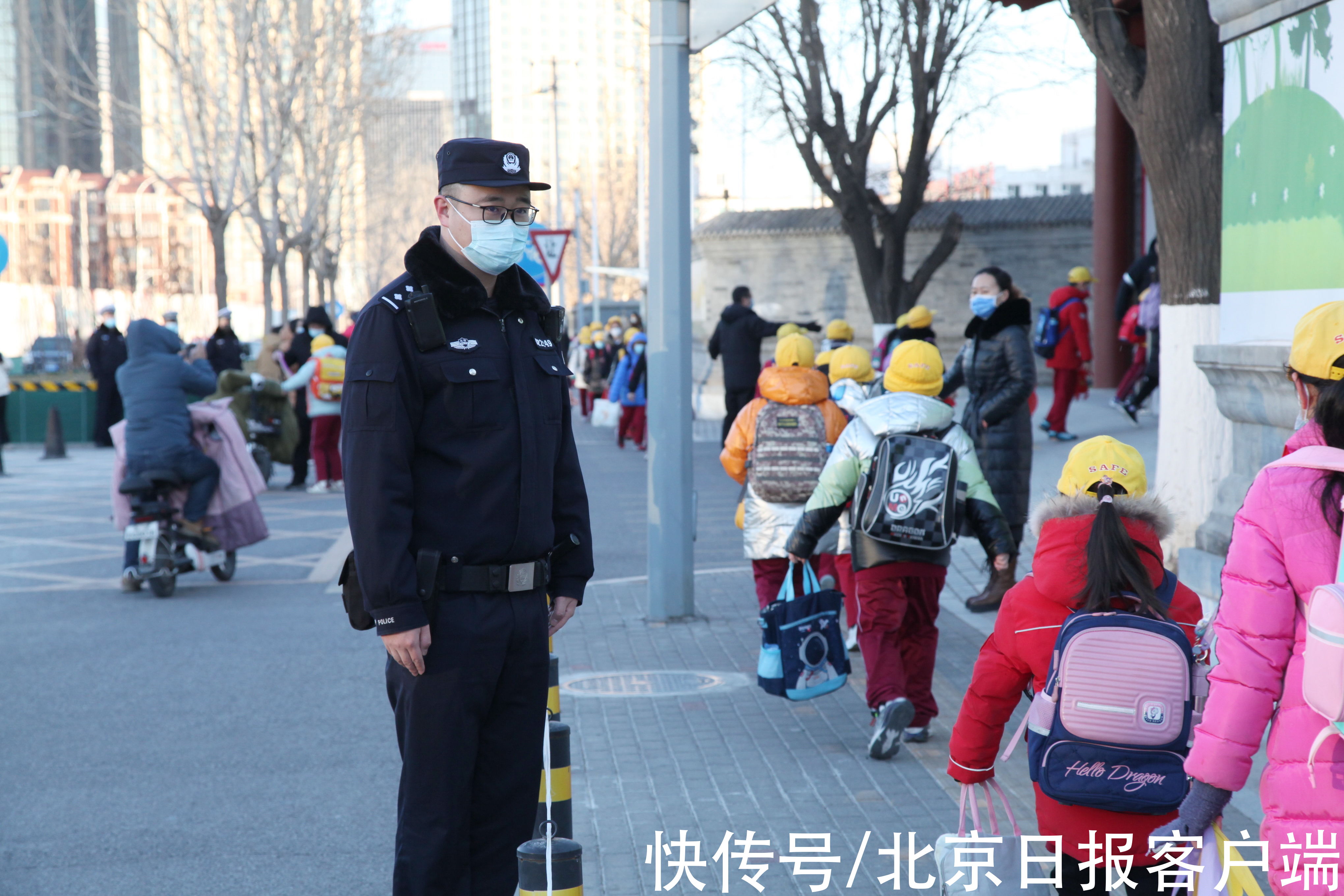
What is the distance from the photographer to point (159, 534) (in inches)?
418

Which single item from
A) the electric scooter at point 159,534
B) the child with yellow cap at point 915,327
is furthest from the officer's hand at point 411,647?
the child with yellow cap at point 915,327

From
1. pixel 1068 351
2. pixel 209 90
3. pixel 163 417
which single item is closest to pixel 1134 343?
pixel 1068 351

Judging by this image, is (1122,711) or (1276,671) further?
(1122,711)

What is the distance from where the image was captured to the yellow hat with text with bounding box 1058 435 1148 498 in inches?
149

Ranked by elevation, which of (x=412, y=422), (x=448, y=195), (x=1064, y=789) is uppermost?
(x=448, y=195)

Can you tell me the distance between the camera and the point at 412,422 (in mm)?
3518

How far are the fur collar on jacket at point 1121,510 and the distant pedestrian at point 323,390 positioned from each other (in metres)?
12.5

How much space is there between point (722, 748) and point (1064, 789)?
121 inches

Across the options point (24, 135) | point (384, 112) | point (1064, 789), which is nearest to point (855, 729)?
point (1064, 789)

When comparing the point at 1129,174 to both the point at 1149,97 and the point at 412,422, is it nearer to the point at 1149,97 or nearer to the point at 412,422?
the point at 1149,97

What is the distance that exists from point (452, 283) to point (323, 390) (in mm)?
12998

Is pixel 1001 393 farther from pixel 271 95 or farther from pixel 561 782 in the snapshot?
pixel 271 95

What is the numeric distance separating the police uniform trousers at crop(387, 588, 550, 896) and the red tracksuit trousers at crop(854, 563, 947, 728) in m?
2.70

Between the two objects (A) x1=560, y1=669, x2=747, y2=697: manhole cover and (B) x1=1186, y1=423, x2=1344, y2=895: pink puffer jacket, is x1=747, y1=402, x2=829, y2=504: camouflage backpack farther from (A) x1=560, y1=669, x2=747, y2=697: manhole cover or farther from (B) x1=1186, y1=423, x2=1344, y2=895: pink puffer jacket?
(B) x1=1186, y1=423, x2=1344, y2=895: pink puffer jacket
